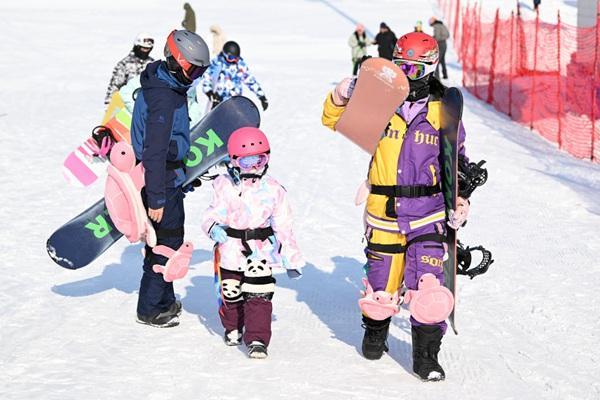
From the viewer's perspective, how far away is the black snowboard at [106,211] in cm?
700

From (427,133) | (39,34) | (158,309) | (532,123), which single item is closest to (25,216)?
(158,309)

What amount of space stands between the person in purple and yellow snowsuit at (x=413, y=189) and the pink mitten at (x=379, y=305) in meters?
0.05

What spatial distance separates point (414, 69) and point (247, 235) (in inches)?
56.9

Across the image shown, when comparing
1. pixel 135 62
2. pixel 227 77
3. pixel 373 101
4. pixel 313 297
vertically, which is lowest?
pixel 313 297

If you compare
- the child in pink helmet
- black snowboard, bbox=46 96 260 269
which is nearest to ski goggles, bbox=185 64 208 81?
the child in pink helmet

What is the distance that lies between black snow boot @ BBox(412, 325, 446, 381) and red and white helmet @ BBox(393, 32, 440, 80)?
1495 mm

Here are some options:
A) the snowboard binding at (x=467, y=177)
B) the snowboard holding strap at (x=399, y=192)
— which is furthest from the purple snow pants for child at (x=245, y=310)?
the snowboard binding at (x=467, y=177)

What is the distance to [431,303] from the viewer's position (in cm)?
565

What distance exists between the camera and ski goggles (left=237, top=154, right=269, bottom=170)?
6.03 m

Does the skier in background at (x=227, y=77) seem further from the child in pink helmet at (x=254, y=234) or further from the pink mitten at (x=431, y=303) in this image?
the pink mitten at (x=431, y=303)

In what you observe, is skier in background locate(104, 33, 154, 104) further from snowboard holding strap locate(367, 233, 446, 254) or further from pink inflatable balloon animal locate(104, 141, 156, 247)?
snowboard holding strap locate(367, 233, 446, 254)

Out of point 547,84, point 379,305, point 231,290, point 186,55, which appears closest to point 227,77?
point 547,84

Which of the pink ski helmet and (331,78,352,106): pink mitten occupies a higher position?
(331,78,352,106): pink mitten

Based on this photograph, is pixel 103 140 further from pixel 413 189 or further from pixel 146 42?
pixel 146 42
